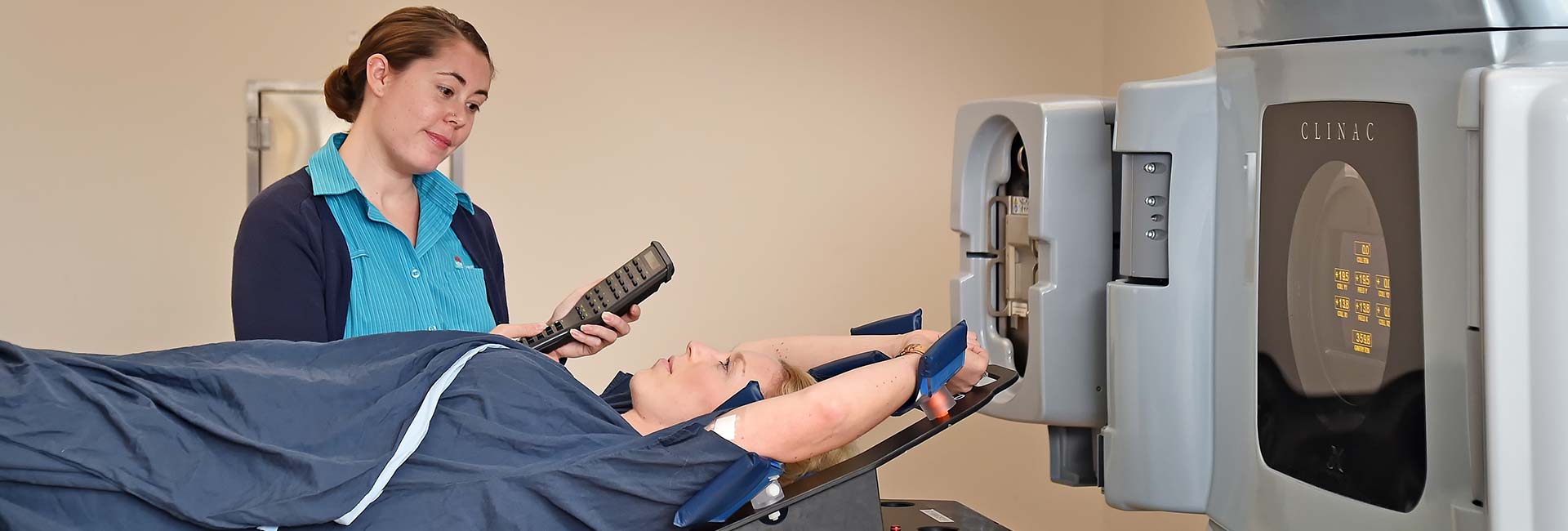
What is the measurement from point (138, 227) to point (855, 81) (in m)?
1.83

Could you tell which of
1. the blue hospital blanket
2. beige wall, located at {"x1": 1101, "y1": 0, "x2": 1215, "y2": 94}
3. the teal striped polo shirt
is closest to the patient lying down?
the blue hospital blanket

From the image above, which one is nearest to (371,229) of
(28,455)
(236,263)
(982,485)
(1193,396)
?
(236,263)

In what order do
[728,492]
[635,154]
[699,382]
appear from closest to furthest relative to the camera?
1. [728,492]
2. [699,382]
3. [635,154]

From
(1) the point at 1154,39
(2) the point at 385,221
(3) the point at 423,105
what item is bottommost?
(2) the point at 385,221

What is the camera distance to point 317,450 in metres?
1.38

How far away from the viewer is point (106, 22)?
296 cm

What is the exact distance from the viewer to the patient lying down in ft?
4.21

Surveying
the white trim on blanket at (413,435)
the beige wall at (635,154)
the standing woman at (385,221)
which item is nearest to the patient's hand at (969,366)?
the standing woman at (385,221)

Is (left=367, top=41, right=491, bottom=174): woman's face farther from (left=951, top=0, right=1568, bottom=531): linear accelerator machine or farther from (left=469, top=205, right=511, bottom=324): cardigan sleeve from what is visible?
(left=951, top=0, right=1568, bottom=531): linear accelerator machine

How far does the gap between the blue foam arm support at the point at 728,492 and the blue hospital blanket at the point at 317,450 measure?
4 centimetres

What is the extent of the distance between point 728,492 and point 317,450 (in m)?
0.47

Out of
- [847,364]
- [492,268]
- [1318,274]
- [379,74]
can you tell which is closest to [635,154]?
[492,268]

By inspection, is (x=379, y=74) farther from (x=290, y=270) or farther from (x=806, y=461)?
(x=806, y=461)

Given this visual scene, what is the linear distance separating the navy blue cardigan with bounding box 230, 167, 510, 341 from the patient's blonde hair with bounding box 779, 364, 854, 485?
66 centimetres
